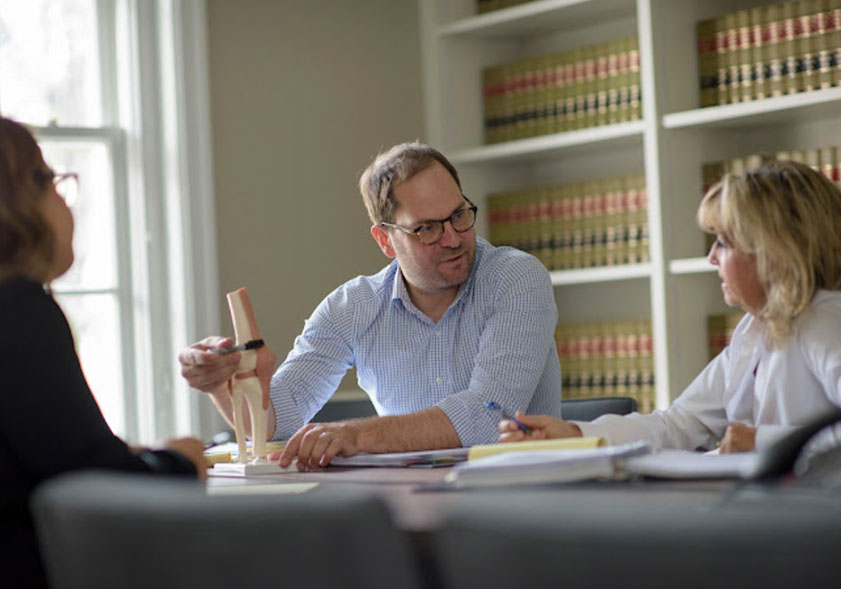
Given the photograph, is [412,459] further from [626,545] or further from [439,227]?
[626,545]

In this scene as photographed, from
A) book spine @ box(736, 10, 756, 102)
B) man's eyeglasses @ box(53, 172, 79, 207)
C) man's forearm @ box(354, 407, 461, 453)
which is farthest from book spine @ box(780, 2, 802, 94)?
man's eyeglasses @ box(53, 172, 79, 207)

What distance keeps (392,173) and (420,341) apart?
39 centimetres

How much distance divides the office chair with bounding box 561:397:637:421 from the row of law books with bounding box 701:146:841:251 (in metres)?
0.98

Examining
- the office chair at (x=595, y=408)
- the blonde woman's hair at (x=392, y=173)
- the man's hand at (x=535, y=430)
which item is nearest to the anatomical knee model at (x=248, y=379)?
the man's hand at (x=535, y=430)

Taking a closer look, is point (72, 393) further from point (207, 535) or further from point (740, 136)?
point (740, 136)

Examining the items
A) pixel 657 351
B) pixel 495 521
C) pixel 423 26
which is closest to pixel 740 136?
pixel 657 351

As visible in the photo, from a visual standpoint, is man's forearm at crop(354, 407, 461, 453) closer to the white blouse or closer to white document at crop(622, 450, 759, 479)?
the white blouse

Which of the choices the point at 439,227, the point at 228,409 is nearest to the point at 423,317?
the point at 439,227

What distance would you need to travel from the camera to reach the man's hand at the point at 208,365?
205 centimetres

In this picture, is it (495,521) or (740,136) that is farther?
(740,136)

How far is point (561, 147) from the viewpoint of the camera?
3955 mm

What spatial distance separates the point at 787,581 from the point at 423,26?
3.67 metres

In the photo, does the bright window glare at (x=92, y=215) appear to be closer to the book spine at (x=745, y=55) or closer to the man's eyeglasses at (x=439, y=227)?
the man's eyeglasses at (x=439, y=227)

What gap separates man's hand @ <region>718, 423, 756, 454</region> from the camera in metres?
1.71
